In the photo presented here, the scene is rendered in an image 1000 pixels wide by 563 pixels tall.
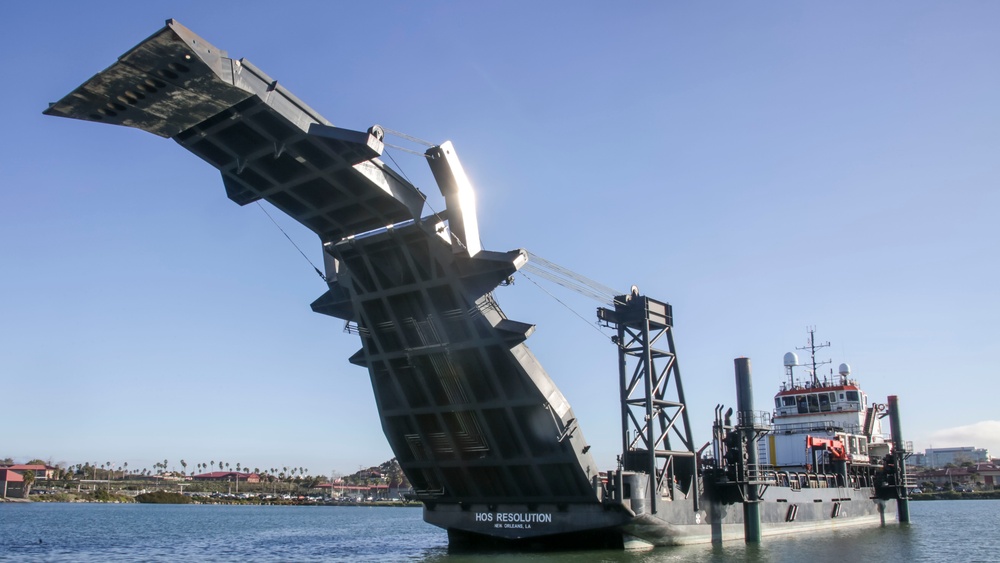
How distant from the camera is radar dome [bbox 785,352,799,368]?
161 ft

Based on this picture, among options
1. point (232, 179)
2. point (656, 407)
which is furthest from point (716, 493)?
point (232, 179)

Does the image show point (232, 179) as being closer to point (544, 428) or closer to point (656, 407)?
point (544, 428)

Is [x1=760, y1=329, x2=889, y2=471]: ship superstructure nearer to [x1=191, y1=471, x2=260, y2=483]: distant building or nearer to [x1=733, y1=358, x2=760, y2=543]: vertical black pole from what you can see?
[x1=733, y1=358, x2=760, y2=543]: vertical black pole

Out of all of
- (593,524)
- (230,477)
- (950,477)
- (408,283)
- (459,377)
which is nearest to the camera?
(408,283)

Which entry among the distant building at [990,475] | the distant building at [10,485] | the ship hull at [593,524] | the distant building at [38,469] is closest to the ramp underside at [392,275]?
the ship hull at [593,524]

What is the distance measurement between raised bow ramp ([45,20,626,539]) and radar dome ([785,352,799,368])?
96.2ft

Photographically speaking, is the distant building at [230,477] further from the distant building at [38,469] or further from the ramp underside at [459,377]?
the ramp underside at [459,377]

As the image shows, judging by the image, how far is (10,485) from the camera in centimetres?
11925

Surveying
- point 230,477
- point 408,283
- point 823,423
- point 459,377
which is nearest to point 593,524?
point 459,377

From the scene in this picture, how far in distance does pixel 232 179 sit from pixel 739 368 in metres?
20.7

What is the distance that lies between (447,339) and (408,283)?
2042 millimetres

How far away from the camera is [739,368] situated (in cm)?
3050

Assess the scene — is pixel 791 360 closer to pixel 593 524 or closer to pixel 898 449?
pixel 898 449

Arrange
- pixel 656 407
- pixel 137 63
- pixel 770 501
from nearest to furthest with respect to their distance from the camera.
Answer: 1. pixel 137 63
2. pixel 656 407
3. pixel 770 501
